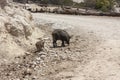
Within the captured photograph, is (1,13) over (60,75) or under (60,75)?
over

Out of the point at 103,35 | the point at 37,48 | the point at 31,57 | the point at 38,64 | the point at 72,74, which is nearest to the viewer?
the point at 72,74

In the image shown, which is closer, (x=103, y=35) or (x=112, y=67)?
(x=112, y=67)

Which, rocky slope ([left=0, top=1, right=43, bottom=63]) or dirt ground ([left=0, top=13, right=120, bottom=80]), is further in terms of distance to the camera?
rocky slope ([left=0, top=1, right=43, bottom=63])

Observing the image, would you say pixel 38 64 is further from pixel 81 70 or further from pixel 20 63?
pixel 81 70

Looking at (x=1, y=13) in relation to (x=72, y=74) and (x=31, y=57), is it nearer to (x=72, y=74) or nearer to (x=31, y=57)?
(x=31, y=57)

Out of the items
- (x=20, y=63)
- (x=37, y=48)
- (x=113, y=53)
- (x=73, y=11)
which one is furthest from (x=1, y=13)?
(x=73, y=11)

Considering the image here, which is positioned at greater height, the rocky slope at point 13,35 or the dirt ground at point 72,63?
the rocky slope at point 13,35

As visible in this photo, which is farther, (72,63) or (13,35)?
(13,35)

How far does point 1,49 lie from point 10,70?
179 cm

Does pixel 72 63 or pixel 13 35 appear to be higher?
pixel 13 35

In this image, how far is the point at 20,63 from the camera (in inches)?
565

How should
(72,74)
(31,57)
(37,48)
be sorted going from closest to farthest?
1. (72,74)
2. (31,57)
3. (37,48)

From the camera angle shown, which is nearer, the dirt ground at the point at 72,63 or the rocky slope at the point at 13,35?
the dirt ground at the point at 72,63

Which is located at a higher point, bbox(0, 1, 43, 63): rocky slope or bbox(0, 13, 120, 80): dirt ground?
bbox(0, 1, 43, 63): rocky slope
